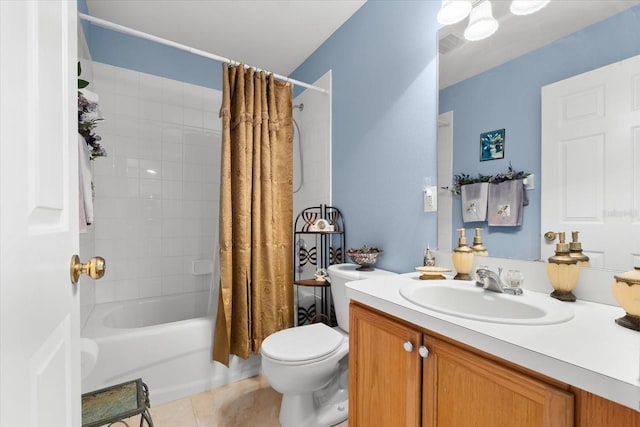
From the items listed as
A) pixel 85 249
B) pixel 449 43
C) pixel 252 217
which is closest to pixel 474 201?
pixel 449 43

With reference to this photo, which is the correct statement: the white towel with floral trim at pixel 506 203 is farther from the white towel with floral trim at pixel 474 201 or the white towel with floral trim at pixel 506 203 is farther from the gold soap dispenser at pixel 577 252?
the gold soap dispenser at pixel 577 252

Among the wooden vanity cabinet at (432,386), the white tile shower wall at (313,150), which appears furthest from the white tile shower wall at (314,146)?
the wooden vanity cabinet at (432,386)

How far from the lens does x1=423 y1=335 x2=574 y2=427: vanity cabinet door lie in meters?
0.58

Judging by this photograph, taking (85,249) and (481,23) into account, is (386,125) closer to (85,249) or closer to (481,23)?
(481,23)

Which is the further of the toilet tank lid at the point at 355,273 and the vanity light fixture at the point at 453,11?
the toilet tank lid at the point at 355,273

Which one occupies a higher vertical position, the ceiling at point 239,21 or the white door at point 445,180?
the ceiling at point 239,21

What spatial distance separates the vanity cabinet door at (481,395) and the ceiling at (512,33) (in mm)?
1123

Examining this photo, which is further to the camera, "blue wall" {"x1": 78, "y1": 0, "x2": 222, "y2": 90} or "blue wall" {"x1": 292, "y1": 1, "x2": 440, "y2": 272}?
"blue wall" {"x1": 78, "y1": 0, "x2": 222, "y2": 90}

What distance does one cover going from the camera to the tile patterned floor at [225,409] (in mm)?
1554

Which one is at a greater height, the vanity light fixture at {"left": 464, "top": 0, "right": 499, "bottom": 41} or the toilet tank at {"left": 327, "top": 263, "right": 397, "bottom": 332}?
the vanity light fixture at {"left": 464, "top": 0, "right": 499, "bottom": 41}

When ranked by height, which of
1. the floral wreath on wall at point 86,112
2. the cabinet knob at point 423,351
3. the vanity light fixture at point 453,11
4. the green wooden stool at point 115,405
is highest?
the vanity light fixture at point 453,11

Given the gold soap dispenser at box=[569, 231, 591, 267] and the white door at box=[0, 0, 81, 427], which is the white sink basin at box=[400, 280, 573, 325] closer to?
the gold soap dispenser at box=[569, 231, 591, 267]

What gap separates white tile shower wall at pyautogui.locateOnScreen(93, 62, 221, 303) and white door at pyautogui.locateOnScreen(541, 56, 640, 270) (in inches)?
95.8

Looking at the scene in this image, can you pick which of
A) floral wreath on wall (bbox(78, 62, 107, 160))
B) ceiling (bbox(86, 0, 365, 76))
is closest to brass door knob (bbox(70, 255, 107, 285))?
floral wreath on wall (bbox(78, 62, 107, 160))
